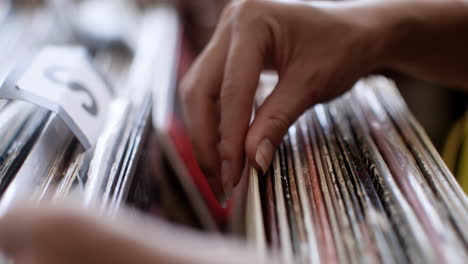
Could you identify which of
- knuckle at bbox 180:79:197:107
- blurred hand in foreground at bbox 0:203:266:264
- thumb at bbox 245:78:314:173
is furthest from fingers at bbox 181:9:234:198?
blurred hand in foreground at bbox 0:203:266:264

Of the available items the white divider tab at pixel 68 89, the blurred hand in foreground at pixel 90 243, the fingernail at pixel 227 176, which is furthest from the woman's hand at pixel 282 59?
the blurred hand in foreground at pixel 90 243

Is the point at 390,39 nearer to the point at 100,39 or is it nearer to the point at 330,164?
the point at 330,164

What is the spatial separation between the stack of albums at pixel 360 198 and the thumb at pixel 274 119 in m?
0.02

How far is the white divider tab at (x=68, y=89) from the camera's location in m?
0.58

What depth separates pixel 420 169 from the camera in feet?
1.73

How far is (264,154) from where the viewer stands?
22.8 inches

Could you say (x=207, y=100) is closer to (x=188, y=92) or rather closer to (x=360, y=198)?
(x=188, y=92)

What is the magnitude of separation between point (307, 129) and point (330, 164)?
4.7 inches

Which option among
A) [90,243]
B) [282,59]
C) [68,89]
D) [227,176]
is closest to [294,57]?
[282,59]

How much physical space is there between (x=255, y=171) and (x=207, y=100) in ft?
0.86

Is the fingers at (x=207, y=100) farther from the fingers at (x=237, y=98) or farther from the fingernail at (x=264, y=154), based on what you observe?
the fingernail at (x=264, y=154)

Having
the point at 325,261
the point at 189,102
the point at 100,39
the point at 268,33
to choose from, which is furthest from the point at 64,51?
the point at 325,261

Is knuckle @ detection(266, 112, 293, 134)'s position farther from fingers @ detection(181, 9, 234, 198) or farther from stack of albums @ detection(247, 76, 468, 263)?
fingers @ detection(181, 9, 234, 198)

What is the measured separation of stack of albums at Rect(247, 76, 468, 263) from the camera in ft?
1.38
